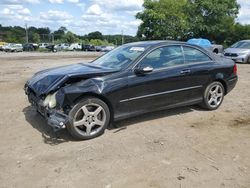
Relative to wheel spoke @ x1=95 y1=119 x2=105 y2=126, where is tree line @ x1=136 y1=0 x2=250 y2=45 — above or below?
above

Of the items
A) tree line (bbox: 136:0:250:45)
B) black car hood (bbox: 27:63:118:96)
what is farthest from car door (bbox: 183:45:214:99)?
tree line (bbox: 136:0:250:45)

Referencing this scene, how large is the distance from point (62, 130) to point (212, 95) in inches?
130

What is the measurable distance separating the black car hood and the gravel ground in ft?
2.50

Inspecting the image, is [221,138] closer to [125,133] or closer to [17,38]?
[125,133]

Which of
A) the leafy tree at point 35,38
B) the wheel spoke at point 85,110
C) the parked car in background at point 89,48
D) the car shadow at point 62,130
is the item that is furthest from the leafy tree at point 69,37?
the wheel spoke at point 85,110

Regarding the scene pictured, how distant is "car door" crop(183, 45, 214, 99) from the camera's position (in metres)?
6.66

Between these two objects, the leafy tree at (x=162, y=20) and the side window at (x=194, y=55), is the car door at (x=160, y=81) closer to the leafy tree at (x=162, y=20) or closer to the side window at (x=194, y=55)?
the side window at (x=194, y=55)

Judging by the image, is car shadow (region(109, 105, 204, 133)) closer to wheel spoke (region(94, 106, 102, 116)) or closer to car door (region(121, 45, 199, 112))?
car door (region(121, 45, 199, 112))

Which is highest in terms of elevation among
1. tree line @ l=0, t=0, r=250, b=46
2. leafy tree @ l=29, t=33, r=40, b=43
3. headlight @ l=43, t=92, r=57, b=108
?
tree line @ l=0, t=0, r=250, b=46

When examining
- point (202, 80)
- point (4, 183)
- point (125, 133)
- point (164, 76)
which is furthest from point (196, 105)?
point (4, 183)

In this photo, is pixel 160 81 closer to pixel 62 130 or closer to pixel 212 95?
pixel 212 95

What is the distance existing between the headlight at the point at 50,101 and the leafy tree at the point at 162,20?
38448 mm

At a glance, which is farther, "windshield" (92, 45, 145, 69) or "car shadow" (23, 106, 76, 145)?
"windshield" (92, 45, 145, 69)

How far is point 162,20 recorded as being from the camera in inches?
1724
